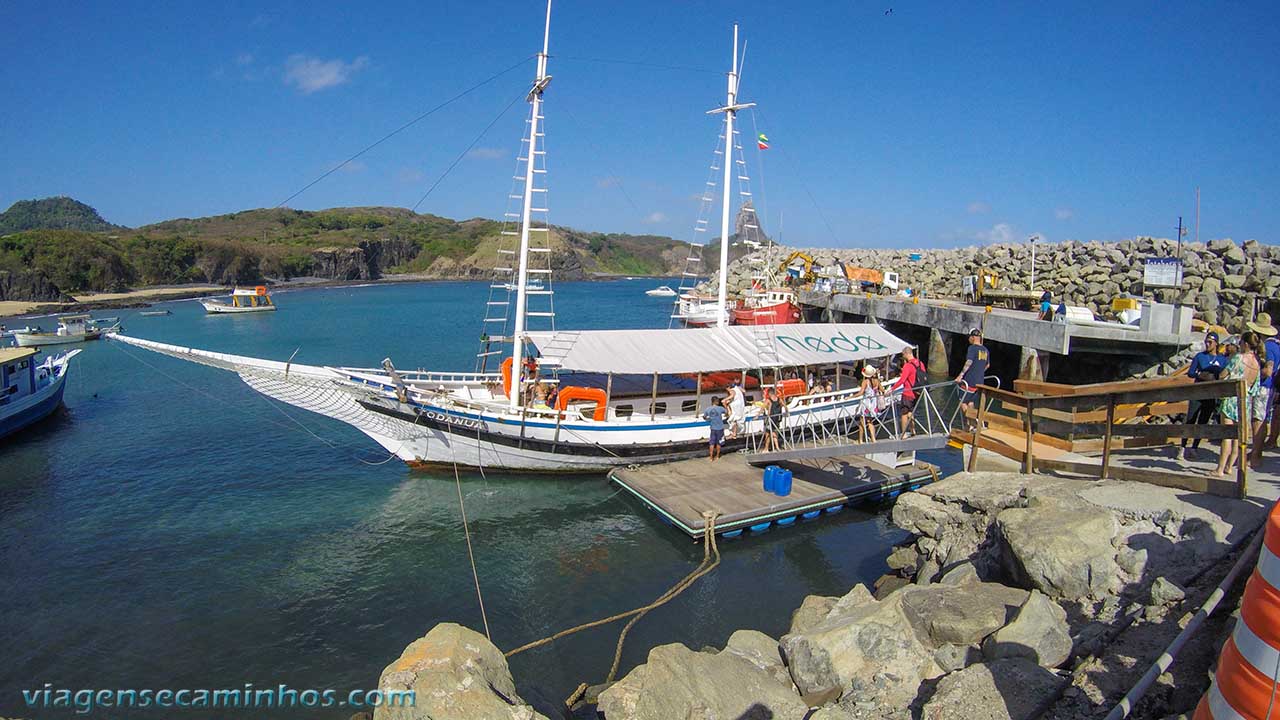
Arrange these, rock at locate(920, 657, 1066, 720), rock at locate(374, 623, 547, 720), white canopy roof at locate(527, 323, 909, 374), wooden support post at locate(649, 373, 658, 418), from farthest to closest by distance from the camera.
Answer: white canopy roof at locate(527, 323, 909, 374), wooden support post at locate(649, 373, 658, 418), rock at locate(374, 623, 547, 720), rock at locate(920, 657, 1066, 720)

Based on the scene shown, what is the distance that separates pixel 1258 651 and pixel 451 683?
6769mm

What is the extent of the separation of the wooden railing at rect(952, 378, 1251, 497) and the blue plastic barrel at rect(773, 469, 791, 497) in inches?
172

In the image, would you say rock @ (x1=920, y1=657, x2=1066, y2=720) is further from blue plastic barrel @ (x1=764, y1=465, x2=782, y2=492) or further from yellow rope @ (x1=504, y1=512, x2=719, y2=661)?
blue plastic barrel @ (x1=764, y1=465, x2=782, y2=492)

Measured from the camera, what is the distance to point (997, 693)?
663 cm

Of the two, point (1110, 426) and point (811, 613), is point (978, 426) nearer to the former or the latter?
point (1110, 426)

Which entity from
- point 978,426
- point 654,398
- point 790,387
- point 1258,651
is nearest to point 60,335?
point 654,398

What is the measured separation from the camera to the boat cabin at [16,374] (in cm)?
2692

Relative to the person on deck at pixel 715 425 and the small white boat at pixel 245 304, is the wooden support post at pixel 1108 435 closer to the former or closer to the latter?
the person on deck at pixel 715 425

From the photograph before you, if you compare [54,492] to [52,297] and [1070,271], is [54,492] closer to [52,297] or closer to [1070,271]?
[1070,271]

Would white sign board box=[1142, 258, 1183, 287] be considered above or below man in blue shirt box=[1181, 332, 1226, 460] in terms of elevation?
above

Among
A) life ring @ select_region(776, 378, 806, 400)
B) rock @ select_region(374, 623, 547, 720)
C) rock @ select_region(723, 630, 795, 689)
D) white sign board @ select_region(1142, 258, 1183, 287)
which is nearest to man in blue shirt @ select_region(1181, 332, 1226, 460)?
rock @ select_region(723, 630, 795, 689)

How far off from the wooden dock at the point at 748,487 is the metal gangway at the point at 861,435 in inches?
24.7

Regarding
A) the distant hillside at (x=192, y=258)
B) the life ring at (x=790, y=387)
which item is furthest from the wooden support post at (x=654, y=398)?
the distant hillside at (x=192, y=258)

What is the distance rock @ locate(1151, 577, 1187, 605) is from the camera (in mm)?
7406
